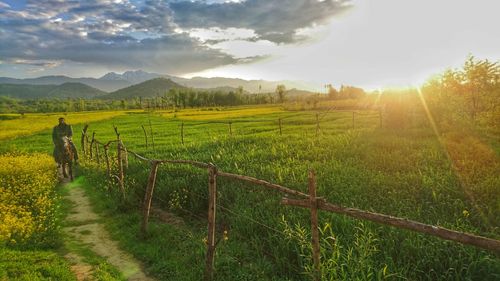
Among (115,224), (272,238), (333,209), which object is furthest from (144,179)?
(333,209)

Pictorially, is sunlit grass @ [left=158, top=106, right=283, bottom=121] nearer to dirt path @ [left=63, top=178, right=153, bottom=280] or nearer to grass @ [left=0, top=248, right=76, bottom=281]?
dirt path @ [left=63, top=178, right=153, bottom=280]

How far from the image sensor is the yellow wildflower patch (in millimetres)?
9492

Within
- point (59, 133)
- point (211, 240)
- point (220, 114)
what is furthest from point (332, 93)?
point (211, 240)

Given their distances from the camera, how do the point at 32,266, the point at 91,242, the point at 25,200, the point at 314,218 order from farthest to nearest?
the point at 25,200, the point at 91,242, the point at 32,266, the point at 314,218

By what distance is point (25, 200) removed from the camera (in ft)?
42.0

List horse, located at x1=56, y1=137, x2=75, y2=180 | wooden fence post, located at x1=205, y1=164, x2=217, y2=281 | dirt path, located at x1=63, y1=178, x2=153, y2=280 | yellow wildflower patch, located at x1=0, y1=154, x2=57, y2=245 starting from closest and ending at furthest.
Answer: wooden fence post, located at x1=205, y1=164, x2=217, y2=281, dirt path, located at x1=63, y1=178, x2=153, y2=280, yellow wildflower patch, located at x1=0, y1=154, x2=57, y2=245, horse, located at x1=56, y1=137, x2=75, y2=180

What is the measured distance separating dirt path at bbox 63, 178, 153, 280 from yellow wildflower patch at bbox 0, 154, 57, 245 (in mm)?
680

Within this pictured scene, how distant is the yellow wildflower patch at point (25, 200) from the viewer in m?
9.49

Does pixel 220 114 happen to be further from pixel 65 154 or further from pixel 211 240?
pixel 211 240

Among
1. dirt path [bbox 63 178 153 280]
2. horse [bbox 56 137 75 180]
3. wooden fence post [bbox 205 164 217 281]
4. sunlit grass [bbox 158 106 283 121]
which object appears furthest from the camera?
sunlit grass [bbox 158 106 283 121]

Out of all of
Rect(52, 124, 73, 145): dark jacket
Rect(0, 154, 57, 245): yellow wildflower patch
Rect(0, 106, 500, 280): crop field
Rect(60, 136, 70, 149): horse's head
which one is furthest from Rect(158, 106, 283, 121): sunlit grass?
Rect(0, 106, 500, 280): crop field

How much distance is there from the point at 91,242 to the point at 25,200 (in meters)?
4.62

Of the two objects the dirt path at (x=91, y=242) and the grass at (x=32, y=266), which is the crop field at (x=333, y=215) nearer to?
the dirt path at (x=91, y=242)

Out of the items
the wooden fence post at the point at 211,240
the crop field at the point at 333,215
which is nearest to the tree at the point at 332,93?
the crop field at the point at 333,215
